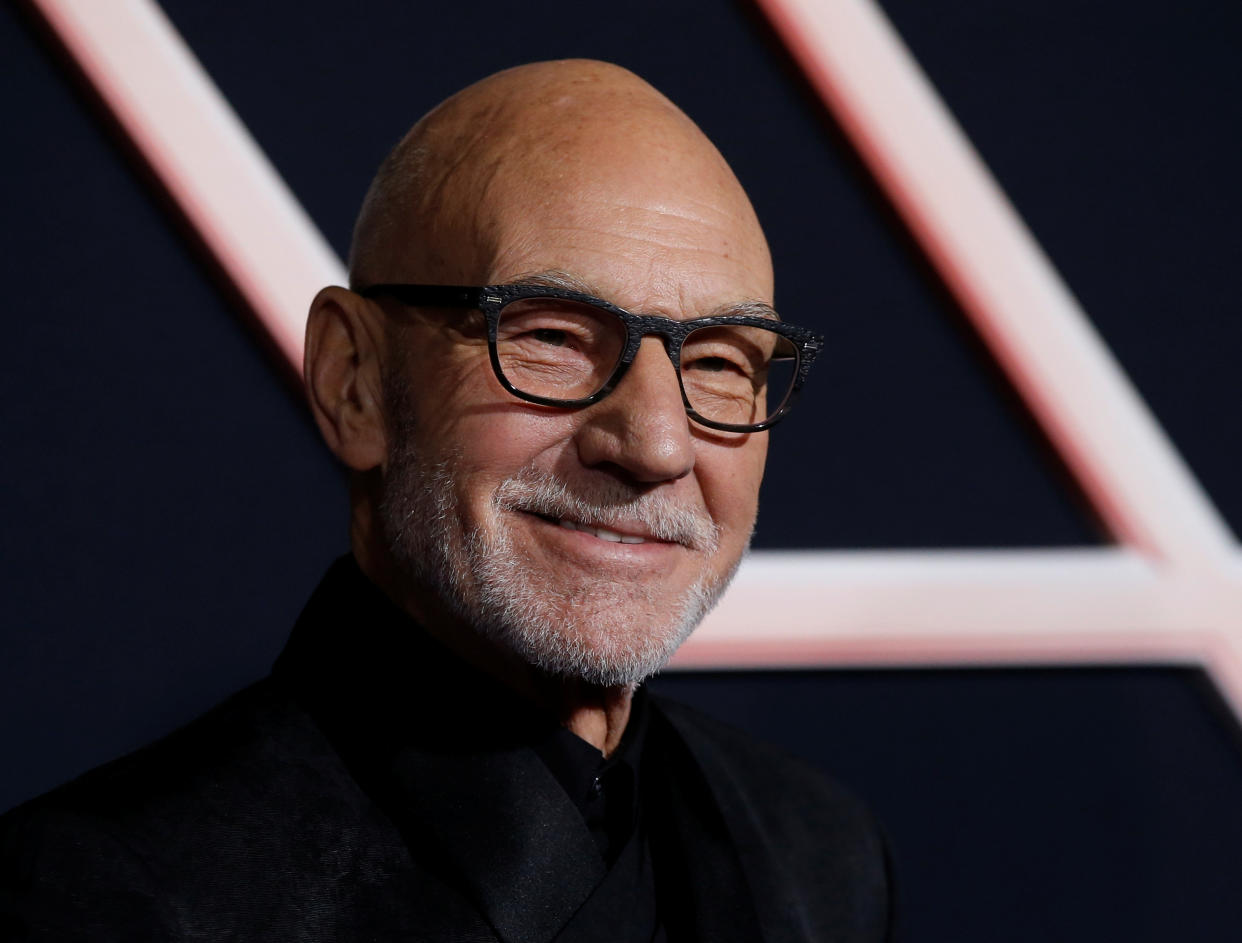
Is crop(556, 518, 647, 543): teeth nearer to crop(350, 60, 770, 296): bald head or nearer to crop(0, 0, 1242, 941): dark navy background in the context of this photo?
crop(350, 60, 770, 296): bald head

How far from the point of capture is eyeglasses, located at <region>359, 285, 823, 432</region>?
101 cm

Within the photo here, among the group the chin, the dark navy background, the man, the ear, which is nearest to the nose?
the man

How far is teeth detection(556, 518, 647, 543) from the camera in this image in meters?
1.03

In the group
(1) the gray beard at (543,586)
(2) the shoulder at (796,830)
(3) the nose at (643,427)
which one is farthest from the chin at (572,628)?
(2) the shoulder at (796,830)

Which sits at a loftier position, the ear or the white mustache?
the ear

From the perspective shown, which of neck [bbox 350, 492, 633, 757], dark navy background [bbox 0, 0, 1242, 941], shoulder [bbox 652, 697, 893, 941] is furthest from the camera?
dark navy background [bbox 0, 0, 1242, 941]

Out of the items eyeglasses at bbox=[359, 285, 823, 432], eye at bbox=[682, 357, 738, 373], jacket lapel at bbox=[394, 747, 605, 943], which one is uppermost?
eyeglasses at bbox=[359, 285, 823, 432]

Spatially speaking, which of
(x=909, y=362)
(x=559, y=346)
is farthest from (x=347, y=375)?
(x=909, y=362)

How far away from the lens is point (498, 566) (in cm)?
102

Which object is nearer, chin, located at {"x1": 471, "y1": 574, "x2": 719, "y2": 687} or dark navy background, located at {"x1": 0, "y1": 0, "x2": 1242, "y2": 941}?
chin, located at {"x1": 471, "y1": 574, "x2": 719, "y2": 687}

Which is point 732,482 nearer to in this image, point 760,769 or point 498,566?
point 498,566

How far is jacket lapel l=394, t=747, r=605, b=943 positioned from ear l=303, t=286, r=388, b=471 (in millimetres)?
285

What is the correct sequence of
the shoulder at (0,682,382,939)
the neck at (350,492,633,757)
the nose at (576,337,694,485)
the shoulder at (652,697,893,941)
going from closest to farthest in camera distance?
1. the shoulder at (0,682,382,939)
2. the nose at (576,337,694,485)
3. the neck at (350,492,633,757)
4. the shoulder at (652,697,893,941)

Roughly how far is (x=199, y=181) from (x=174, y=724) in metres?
0.68
